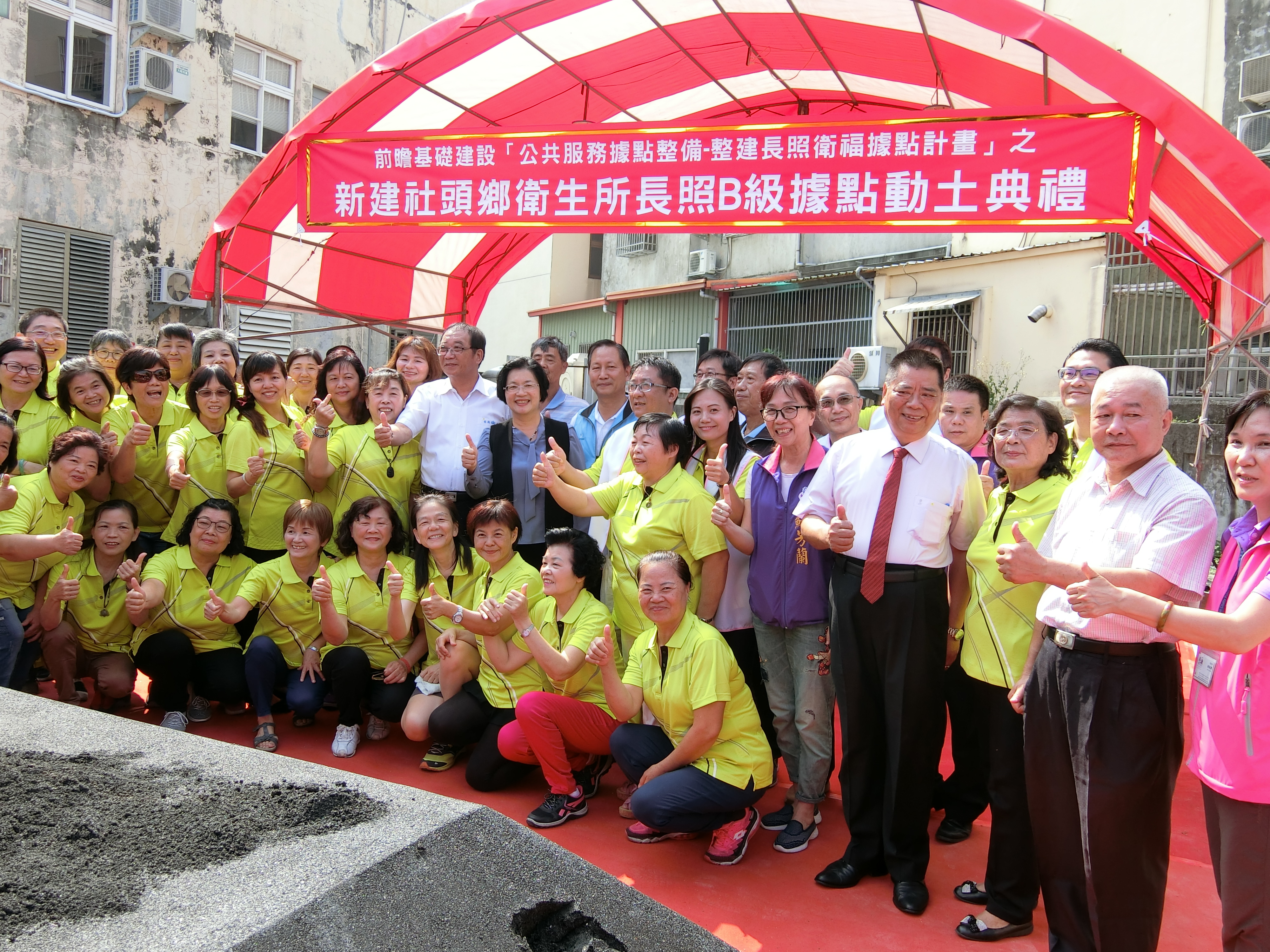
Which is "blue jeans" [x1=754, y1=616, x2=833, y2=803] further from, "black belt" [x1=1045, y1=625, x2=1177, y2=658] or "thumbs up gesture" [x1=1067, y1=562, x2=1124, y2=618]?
"thumbs up gesture" [x1=1067, y1=562, x2=1124, y2=618]

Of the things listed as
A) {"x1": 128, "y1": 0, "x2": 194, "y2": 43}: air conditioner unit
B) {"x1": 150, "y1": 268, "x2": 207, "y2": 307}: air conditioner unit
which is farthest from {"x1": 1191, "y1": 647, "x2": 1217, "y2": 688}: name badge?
{"x1": 128, "y1": 0, "x2": 194, "y2": 43}: air conditioner unit

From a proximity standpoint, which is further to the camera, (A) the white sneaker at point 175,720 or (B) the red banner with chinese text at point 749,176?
(A) the white sneaker at point 175,720

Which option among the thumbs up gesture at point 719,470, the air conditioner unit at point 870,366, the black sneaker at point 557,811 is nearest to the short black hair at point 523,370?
the thumbs up gesture at point 719,470

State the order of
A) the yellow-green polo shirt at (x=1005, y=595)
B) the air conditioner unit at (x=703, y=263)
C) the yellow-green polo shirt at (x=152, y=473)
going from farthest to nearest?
the air conditioner unit at (x=703, y=263) → the yellow-green polo shirt at (x=152, y=473) → the yellow-green polo shirt at (x=1005, y=595)

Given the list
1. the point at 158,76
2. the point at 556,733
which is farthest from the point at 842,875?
the point at 158,76

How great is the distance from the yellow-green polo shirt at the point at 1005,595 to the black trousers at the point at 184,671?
127 inches

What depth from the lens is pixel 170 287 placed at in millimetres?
10680

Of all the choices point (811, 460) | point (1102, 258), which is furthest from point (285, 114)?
point (811, 460)

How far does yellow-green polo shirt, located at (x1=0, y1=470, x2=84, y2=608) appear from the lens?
3969mm

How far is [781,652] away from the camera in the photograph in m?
3.49

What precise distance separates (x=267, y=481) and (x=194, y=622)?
0.73 metres

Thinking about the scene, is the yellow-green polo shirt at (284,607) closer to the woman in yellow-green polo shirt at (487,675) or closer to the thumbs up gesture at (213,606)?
the thumbs up gesture at (213,606)

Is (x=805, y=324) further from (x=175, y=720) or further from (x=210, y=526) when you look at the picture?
(x=175, y=720)

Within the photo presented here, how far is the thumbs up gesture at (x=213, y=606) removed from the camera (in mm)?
3992
